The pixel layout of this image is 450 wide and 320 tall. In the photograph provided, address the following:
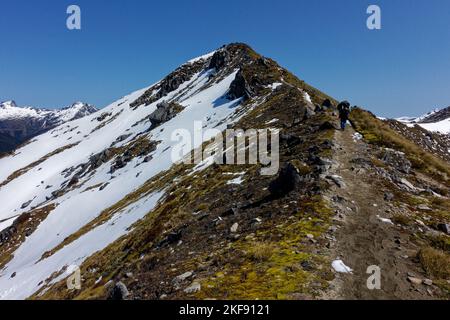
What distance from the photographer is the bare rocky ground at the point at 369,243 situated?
10641mm

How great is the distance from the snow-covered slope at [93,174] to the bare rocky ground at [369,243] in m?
23.2

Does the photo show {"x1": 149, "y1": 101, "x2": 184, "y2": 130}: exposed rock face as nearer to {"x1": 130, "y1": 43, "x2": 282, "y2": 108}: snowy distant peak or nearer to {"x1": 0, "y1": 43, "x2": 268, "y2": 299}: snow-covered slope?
{"x1": 0, "y1": 43, "x2": 268, "y2": 299}: snow-covered slope

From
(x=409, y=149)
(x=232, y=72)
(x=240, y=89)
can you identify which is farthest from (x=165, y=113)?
(x=409, y=149)

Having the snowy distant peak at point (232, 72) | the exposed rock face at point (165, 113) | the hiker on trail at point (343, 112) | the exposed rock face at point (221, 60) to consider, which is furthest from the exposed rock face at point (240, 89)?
the hiker on trail at point (343, 112)

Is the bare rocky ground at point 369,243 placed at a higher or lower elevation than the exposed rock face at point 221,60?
lower

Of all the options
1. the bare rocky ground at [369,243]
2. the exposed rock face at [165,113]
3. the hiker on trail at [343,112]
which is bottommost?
the exposed rock face at [165,113]

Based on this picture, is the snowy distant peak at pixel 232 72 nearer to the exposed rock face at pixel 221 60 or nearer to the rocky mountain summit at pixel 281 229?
the exposed rock face at pixel 221 60

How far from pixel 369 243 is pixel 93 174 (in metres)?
84.9

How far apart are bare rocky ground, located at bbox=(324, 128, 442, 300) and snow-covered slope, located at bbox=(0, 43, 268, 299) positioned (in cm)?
2322

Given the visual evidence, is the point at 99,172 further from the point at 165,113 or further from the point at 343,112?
the point at 343,112

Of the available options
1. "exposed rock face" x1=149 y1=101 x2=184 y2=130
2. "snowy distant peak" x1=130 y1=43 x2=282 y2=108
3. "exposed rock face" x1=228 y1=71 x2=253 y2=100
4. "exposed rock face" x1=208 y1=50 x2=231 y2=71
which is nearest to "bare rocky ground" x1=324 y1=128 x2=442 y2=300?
"exposed rock face" x1=228 y1=71 x2=253 y2=100

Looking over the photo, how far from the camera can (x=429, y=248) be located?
12.7 m

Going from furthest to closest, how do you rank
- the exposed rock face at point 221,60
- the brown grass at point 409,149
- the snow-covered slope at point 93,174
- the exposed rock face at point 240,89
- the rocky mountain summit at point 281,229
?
1. the exposed rock face at point 221,60
2. the exposed rock face at point 240,89
3. the snow-covered slope at point 93,174
4. the brown grass at point 409,149
5. the rocky mountain summit at point 281,229
